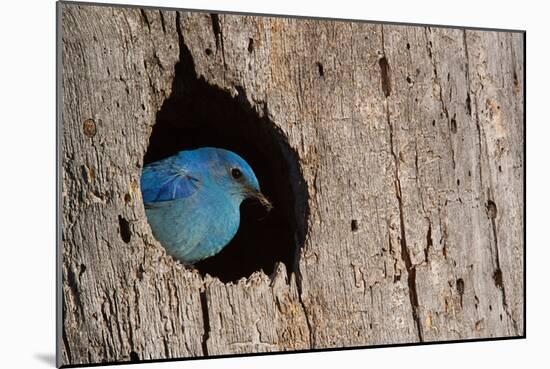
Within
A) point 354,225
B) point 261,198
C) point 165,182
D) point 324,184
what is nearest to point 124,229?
point 165,182

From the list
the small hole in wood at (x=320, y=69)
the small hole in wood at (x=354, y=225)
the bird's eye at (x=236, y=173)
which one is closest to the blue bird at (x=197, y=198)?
the bird's eye at (x=236, y=173)

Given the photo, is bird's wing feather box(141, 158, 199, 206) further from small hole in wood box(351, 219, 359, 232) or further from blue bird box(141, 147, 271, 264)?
small hole in wood box(351, 219, 359, 232)

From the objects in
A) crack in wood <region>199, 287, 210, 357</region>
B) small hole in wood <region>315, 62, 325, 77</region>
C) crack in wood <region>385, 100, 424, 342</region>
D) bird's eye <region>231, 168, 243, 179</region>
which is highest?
small hole in wood <region>315, 62, 325, 77</region>

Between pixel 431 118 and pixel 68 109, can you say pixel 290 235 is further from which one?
pixel 68 109

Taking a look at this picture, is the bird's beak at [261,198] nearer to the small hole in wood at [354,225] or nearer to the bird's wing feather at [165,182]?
the bird's wing feather at [165,182]

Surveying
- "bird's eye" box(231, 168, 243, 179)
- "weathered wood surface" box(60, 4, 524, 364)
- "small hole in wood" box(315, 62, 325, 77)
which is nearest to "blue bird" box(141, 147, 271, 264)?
"bird's eye" box(231, 168, 243, 179)

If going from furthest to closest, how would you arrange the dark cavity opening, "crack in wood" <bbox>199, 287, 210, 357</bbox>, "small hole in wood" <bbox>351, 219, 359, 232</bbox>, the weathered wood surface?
1. "small hole in wood" <bbox>351, 219, 359, 232</bbox>
2. the dark cavity opening
3. "crack in wood" <bbox>199, 287, 210, 357</bbox>
4. the weathered wood surface

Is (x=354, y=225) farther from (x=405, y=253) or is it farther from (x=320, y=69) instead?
(x=320, y=69)
